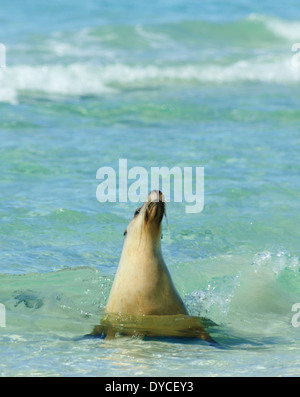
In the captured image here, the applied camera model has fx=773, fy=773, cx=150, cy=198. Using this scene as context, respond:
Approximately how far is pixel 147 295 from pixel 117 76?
34.5 ft

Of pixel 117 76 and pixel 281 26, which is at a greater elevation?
pixel 281 26

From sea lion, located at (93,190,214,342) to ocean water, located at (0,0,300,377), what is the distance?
0.16 meters

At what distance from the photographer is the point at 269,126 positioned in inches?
406

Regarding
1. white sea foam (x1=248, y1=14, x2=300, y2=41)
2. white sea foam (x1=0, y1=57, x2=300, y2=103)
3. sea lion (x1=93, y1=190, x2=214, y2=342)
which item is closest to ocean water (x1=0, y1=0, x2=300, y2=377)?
white sea foam (x1=0, y1=57, x2=300, y2=103)

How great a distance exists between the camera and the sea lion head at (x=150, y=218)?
14.0 feet

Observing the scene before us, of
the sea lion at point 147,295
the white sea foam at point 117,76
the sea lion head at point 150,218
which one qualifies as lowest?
the sea lion at point 147,295

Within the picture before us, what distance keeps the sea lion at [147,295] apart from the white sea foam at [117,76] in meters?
8.59

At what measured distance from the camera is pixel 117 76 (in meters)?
14.5

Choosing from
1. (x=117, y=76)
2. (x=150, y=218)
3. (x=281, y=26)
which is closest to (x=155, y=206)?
(x=150, y=218)

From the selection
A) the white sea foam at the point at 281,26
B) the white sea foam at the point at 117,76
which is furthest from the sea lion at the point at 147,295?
the white sea foam at the point at 281,26

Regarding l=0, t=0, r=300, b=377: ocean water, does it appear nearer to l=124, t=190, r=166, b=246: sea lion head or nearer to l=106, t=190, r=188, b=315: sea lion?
l=106, t=190, r=188, b=315: sea lion

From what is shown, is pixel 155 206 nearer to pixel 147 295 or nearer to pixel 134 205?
pixel 147 295

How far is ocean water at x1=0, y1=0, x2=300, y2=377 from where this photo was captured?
13.7ft

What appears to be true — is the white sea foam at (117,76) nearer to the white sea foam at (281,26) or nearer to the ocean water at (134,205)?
the ocean water at (134,205)
